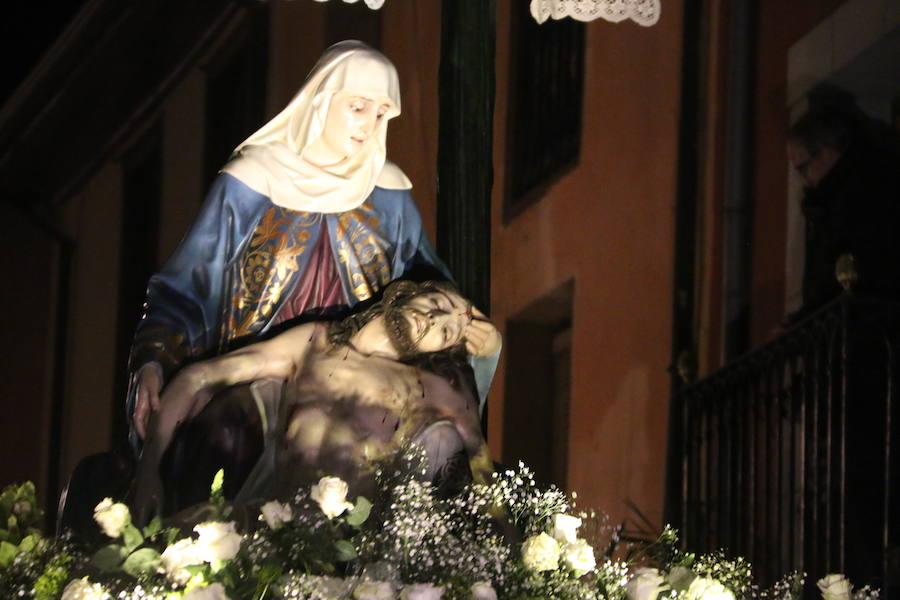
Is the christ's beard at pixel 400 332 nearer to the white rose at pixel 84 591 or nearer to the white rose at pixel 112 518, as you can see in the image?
the white rose at pixel 112 518

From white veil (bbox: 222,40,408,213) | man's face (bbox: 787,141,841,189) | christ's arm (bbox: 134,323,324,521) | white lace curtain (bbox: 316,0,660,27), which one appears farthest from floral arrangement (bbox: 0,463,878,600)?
man's face (bbox: 787,141,841,189)

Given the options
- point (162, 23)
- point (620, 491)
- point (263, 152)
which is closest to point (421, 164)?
point (620, 491)

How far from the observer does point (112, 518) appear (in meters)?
5.12

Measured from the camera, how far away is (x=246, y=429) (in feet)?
18.9

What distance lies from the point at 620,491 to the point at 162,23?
144 inches

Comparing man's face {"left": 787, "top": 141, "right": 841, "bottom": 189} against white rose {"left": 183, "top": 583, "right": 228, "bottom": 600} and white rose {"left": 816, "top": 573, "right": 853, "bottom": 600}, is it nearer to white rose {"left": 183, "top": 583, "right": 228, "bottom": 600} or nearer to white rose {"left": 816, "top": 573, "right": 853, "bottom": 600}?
white rose {"left": 816, "top": 573, "right": 853, "bottom": 600}

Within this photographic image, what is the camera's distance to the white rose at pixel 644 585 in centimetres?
512

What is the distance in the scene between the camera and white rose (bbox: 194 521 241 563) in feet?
16.3

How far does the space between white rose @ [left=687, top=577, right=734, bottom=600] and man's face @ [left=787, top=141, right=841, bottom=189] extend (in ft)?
9.11

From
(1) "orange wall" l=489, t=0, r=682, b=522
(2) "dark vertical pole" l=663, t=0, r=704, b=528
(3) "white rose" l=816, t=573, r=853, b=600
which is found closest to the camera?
(3) "white rose" l=816, t=573, r=853, b=600

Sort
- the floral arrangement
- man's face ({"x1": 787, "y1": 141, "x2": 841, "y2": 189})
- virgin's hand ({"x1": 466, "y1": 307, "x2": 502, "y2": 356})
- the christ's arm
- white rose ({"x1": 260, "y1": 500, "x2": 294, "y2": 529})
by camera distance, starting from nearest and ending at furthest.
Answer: the floral arrangement
white rose ({"x1": 260, "y1": 500, "x2": 294, "y2": 529})
the christ's arm
virgin's hand ({"x1": 466, "y1": 307, "x2": 502, "y2": 356})
man's face ({"x1": 787, "y1": 141, "x2": 841, "y2": 189})

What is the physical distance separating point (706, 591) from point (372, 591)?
758 millimetres

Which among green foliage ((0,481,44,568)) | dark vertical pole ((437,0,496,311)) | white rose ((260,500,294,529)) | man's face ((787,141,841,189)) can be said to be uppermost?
dark vertical pole ((437,0,496,311))

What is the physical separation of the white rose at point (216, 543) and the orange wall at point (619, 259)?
359 cm
